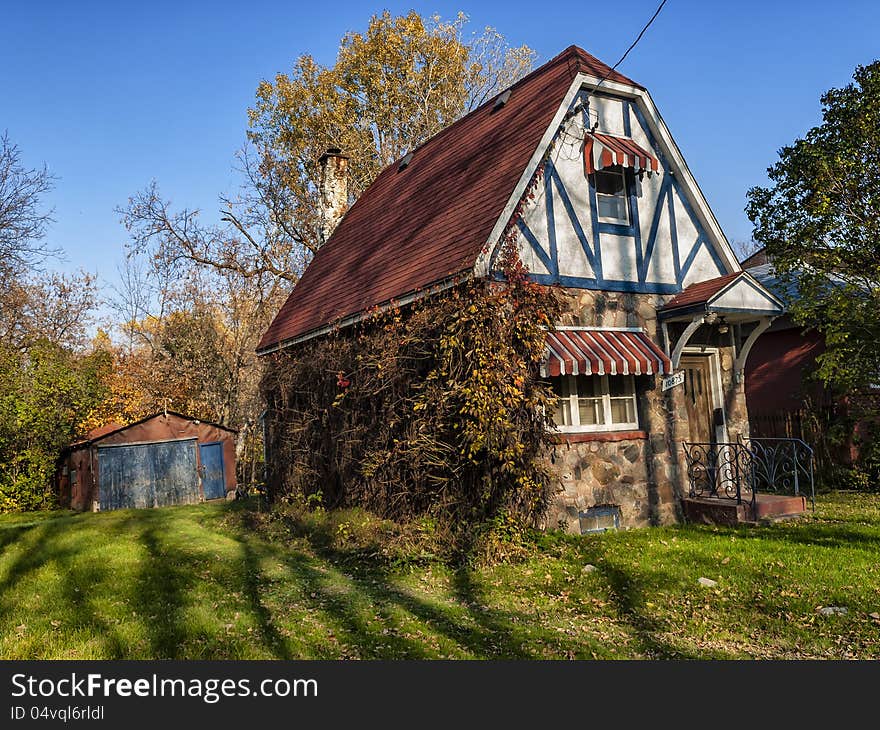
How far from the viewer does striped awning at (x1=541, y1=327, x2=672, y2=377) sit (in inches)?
395

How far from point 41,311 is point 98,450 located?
13.8 meters

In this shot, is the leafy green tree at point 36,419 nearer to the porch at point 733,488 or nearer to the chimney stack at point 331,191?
the chimney stack at point 331,191

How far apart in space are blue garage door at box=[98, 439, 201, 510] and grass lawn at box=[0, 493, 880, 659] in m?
11.5

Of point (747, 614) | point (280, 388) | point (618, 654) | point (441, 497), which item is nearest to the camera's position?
point (618, 654)

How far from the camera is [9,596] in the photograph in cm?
772

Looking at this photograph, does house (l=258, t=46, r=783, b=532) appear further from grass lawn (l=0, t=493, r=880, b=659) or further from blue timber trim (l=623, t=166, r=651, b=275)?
grass lawn (l=0, t=493, r=880, b=659)

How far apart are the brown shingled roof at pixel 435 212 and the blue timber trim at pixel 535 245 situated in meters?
0.54

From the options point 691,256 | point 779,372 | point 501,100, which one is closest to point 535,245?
point 691,256

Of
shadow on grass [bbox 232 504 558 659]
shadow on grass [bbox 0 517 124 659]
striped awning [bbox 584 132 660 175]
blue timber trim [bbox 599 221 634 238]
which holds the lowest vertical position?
shadow on grass [bbox 232 504 558 659]

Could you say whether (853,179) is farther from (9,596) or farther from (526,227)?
(9,596)

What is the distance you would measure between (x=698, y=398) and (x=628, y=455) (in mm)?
2421

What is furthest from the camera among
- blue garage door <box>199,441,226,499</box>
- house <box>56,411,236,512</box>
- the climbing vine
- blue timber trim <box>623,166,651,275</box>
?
blue garage door <box>199,441,226,499</box>

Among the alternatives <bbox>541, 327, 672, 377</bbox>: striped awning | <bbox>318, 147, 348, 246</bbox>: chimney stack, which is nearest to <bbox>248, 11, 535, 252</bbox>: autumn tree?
<bbox>318, 147, 348, 246</bbox>: chimney stack

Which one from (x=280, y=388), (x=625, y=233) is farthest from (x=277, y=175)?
(x=625, y=233)
